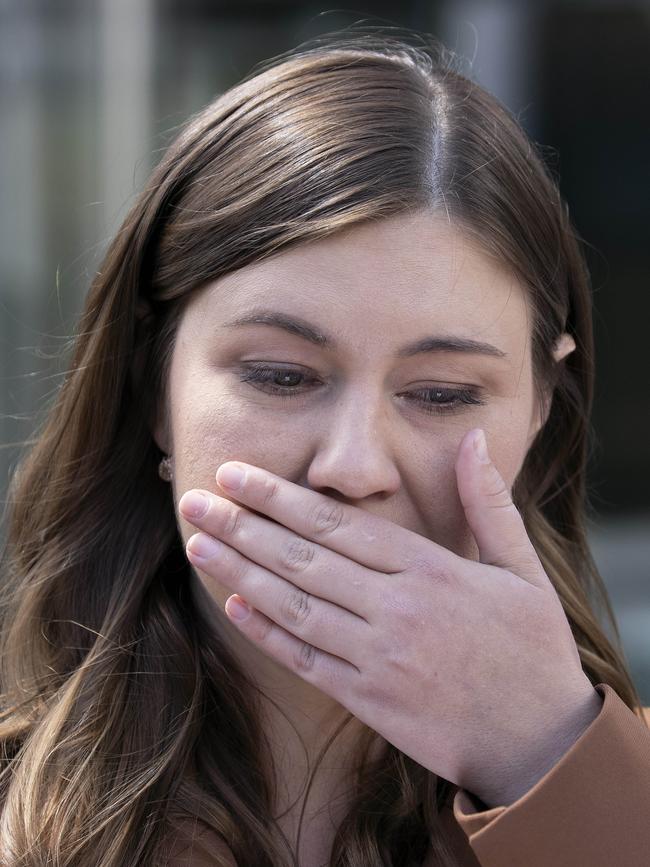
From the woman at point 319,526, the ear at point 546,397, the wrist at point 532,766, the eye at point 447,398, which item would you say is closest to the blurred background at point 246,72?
the ear at point 546,397

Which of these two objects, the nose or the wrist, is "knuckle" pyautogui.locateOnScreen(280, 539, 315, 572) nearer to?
the nose

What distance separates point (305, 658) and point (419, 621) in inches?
8.1

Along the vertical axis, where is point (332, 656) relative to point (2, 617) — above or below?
above

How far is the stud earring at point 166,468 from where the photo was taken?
223cm

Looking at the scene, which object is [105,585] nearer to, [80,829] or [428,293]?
[80,829]

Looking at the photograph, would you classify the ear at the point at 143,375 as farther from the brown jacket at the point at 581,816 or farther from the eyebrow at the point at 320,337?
the brown jacket at the point at 581,816

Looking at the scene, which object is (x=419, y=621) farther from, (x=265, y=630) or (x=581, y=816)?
(x=581, y=816)

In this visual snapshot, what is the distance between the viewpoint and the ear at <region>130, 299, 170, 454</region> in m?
2.24

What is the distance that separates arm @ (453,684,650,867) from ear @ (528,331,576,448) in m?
0.74

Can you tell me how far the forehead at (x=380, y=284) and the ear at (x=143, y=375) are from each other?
30cm

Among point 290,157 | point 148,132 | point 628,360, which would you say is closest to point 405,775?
point 290,157

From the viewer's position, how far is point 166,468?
2.25 m

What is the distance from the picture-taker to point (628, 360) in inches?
232

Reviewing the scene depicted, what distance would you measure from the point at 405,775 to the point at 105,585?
2.32 ft
